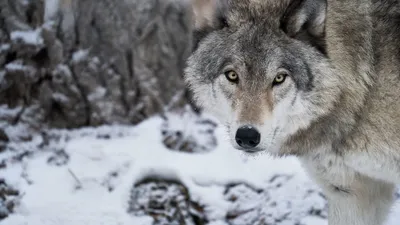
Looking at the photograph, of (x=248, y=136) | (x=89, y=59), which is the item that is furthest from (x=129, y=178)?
(x=248, y=136)

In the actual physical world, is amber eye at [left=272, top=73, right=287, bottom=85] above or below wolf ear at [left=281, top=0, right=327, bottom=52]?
below

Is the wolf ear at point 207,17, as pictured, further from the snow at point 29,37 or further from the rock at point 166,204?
the snow at point 29,37

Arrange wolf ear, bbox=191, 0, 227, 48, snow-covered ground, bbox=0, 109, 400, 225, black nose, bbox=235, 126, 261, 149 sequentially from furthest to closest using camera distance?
snow-covered ground, bbox=0, 109, 400, 225
wolf ear, bbox=191, 0, 227, 48
black nose, bbox=235, 126, 261, 149

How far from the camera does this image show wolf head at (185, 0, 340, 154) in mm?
3463

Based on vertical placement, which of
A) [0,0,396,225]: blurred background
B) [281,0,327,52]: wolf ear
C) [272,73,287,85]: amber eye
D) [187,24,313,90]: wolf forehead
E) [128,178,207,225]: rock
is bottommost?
[128,178,207,225]: rock

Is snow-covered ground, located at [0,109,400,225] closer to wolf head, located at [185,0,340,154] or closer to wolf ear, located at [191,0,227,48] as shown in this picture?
wolf head, located at [185,0,340,154]

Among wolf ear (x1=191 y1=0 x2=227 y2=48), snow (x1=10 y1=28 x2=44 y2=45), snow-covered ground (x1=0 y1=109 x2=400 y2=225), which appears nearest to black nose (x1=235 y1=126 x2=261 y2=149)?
wolf ear (x1=191 y1=0 x2=227 y2=48)

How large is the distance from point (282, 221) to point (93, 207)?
1.54 metres

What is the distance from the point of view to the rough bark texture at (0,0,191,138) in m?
5.40

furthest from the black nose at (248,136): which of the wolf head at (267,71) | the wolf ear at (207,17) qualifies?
the wolf ear at (207,17)

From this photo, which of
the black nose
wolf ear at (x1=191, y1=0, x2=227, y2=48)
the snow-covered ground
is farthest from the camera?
the snow-covered ground

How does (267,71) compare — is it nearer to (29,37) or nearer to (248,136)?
(248,136)

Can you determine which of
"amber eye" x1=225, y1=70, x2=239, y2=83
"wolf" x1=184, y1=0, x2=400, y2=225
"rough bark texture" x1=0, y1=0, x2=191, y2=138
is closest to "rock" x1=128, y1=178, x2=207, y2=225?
"rough bark texture" x1=0, y1=0, x2=191, y2=138

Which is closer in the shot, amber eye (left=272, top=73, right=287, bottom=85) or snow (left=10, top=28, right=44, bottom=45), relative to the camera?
amber eye (left=272, top=73, right=287, bottom=85)
